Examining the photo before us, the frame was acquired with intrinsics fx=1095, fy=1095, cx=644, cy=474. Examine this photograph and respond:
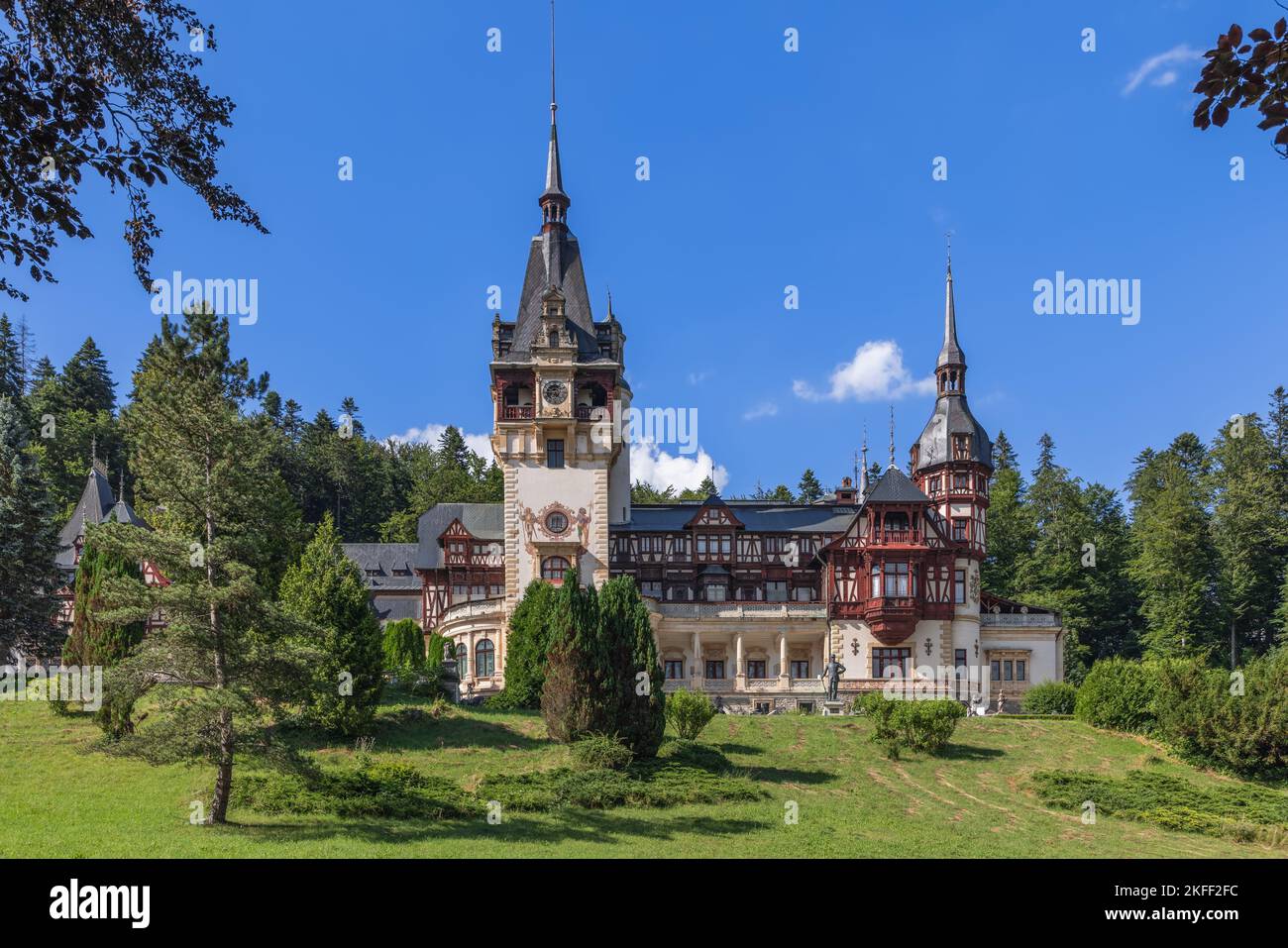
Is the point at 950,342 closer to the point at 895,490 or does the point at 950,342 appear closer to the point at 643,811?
the point at 895,490

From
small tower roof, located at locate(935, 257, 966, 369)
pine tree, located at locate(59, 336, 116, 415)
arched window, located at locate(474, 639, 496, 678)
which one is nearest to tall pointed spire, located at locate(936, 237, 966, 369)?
small tower roof, located at locate(935, 257, 966, 369)

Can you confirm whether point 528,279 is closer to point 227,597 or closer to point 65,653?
point 65,653

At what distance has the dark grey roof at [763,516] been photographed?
2363 inches

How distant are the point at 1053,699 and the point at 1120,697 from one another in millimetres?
5562

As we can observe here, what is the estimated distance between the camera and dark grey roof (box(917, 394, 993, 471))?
191ft

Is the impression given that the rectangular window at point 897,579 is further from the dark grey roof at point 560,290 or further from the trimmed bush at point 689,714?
the trimmed bush at point 689,714

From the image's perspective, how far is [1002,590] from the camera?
74.9 meters

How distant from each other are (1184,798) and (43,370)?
9970 centimetres

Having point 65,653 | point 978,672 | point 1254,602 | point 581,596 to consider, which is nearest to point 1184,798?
point 581,596

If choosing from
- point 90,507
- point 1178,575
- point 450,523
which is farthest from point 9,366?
point 1178,575

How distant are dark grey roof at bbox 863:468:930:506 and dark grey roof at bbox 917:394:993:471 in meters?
3.98

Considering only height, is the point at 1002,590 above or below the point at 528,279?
below

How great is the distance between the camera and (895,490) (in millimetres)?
54625

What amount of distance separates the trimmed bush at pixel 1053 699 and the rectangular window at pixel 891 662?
6939mm
